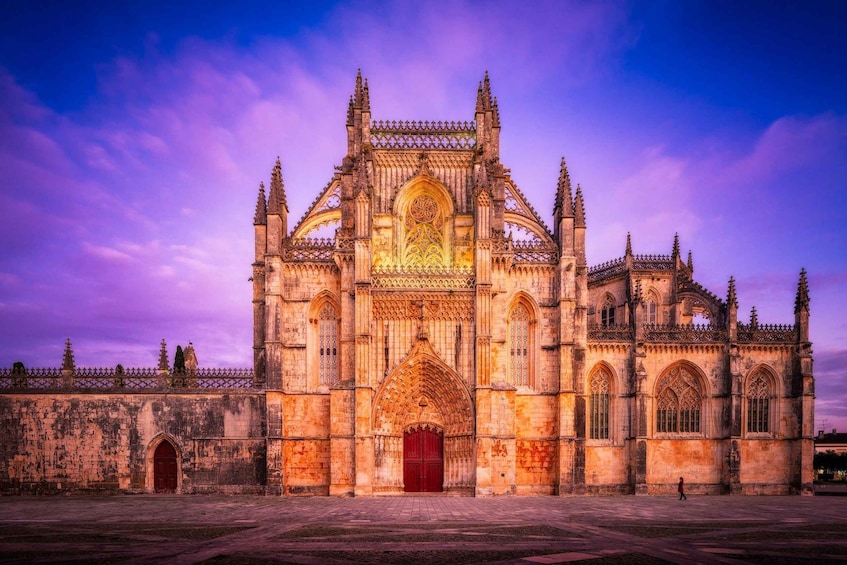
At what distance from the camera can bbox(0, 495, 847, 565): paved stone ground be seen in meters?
15.1

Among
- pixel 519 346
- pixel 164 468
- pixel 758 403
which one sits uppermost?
pixel 519 346

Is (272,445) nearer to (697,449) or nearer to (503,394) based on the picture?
(503,394)

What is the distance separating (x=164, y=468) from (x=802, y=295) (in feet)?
129

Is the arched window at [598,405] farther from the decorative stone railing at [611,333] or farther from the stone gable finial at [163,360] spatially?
the stone gable finial at [163,360]

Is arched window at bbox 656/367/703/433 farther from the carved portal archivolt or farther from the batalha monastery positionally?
the carved portal archivolt

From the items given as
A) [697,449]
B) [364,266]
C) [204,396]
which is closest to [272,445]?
[204,396]

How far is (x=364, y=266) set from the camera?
1372 inches

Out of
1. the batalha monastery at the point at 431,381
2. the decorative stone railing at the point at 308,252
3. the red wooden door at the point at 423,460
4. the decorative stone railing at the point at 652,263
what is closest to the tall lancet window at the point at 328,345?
the batalha monastery at the point at 431,381

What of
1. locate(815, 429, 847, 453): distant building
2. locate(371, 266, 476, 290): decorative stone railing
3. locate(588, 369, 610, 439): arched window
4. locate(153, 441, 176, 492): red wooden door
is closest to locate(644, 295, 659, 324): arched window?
locate(588, 369, 610, 439): arched window

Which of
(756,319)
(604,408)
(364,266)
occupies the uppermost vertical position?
(364,266)

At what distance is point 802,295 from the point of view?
39812 millimetres

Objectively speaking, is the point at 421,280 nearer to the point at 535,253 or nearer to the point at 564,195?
the point at 535,253

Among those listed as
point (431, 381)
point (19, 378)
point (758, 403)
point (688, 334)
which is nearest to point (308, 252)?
point (431, 381)

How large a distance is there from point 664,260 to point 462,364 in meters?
21.0
